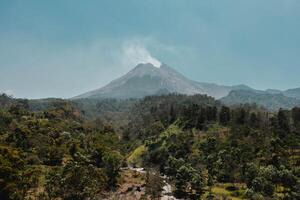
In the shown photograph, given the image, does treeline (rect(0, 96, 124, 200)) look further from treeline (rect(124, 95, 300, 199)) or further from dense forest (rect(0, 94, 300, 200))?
treeline (rect(124, 95, 300, 199))

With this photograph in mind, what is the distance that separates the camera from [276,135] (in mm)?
101312

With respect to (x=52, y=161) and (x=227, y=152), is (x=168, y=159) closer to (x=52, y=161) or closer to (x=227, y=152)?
(x=227, y=152)

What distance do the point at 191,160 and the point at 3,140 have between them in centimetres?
5039

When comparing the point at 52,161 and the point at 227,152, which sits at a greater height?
the point at 227,152

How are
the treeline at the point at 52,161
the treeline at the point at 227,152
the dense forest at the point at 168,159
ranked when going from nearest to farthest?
the treeline at the point at 52,161
the dense forest at the point at 168,159
the treeline at the point at 227,152

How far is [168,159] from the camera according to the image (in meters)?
99.0

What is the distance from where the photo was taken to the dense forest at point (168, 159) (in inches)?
2549

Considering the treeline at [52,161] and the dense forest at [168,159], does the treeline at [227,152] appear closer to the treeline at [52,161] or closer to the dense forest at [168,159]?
the dense forest at [168,159]

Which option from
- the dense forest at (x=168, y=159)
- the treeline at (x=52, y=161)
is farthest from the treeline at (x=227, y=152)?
the treeline at (x=52, y=161)

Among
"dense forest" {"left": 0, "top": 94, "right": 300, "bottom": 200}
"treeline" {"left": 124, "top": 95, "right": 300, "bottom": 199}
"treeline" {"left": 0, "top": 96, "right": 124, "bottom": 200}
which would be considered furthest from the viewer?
"treeline" {"left": 124, "top": 95, "right": 300, "bottom": 199}

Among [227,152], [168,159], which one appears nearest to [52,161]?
[168,159]

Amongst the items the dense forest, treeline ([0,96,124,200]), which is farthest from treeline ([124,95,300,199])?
treeline ([0,96,124,200])

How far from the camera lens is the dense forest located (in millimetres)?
64750

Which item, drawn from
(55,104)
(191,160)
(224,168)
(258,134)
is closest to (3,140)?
(191,160)
